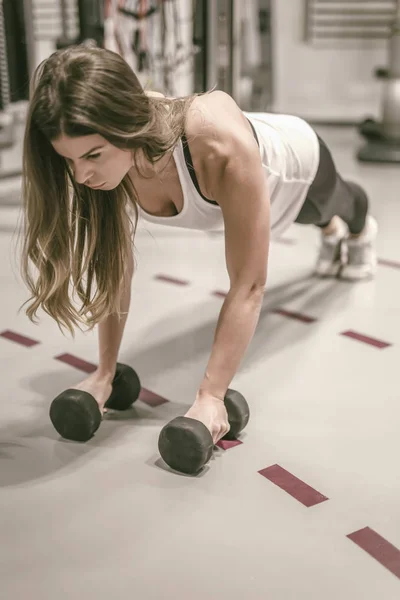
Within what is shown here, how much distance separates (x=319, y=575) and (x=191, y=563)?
169mm

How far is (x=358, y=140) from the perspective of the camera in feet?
15.5

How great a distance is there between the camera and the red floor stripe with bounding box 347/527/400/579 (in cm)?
95

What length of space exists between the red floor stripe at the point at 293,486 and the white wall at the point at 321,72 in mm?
4446

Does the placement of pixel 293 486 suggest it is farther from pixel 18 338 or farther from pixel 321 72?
pixel 321 72

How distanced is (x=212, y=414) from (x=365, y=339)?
0.65 meters

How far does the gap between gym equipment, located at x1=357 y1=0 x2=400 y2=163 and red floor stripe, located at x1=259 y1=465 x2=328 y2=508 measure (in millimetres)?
2976

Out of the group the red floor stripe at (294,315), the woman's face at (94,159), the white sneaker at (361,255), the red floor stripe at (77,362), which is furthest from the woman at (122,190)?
the white sneaker at (361,255)

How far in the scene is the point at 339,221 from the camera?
2156mm

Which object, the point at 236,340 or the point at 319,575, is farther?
the point at 236,340

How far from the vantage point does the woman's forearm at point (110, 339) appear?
53.0 inches

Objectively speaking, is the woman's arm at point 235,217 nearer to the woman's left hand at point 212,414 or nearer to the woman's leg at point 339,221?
the woman's left hand at point 212,414

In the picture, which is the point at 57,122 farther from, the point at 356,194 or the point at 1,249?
the point at 1,249

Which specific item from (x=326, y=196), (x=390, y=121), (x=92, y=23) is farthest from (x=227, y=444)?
(x=390, y=121)

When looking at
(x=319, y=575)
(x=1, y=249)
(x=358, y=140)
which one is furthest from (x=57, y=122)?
(x=358, y=140)
